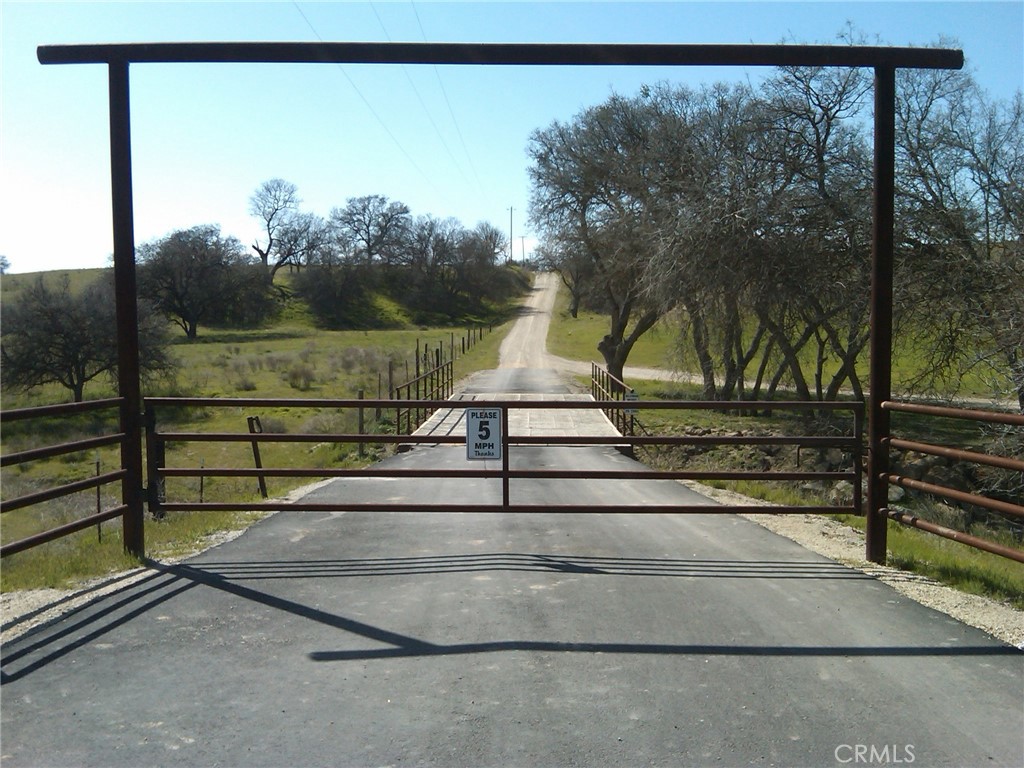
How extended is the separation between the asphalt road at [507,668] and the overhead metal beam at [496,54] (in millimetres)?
4435

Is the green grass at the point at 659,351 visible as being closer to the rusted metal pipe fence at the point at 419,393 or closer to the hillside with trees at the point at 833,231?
the hillside with trees at the point at 833,231

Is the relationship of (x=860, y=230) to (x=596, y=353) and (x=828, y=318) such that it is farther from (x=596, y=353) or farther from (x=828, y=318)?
(x=596, y=353)

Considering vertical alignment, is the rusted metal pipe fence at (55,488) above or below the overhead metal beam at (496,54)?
below

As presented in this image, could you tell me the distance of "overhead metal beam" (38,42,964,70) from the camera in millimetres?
7641

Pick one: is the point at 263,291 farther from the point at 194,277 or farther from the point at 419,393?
the point at 419,393

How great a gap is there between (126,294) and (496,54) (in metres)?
3.88

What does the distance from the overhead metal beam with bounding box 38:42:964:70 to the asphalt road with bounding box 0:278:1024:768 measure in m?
4.43

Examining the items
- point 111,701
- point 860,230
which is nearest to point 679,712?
point 111,701

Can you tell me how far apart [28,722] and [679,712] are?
3271 millimetres

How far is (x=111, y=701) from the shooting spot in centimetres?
463

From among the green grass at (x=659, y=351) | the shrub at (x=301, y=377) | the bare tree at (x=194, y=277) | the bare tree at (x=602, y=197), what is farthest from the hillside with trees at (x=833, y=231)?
the bare tree at (x=194, y=277)

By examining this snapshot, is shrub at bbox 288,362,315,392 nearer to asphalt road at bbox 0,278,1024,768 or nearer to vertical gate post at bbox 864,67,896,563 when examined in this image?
asphalt road at bbox 0,278,1024,768

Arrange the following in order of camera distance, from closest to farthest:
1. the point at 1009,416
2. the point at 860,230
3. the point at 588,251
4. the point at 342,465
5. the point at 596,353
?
the point at 1009,416 < the point at 342,465 < the point at 860,230 < the point at 588,251 < the point at 596,353

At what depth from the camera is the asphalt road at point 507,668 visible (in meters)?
4.13
